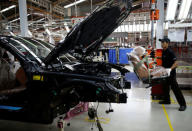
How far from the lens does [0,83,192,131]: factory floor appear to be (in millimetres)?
2612

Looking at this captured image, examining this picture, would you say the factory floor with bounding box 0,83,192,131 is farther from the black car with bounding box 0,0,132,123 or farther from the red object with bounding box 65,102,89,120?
the black car with bounding box 0,0,132,123

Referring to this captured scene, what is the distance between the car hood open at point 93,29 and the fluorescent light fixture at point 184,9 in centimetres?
295

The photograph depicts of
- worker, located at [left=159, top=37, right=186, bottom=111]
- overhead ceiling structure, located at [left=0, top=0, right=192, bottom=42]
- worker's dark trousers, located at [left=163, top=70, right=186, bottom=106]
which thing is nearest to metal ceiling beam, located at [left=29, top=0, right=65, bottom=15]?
overhead ceiling structure, located at [left=0, top=0, right=192, bottom=42]

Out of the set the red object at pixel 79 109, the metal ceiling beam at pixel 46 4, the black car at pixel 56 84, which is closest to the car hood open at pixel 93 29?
the black car at pixel 56 84

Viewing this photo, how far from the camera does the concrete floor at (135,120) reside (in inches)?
103

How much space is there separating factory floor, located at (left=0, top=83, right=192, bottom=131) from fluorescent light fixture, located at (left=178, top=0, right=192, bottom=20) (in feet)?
8.47

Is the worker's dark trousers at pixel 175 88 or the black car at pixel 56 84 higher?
the black car at pixel 56 84

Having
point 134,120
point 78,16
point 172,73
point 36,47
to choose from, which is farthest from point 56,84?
point 78,16

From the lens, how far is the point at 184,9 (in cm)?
445

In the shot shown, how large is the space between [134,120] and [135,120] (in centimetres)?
2

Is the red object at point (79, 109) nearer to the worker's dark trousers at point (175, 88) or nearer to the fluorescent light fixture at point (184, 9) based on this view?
the worker's dark trousers at point (175, 88)

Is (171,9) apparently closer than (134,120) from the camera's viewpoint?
No

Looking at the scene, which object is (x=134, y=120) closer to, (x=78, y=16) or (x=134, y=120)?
(x=134, y=120)

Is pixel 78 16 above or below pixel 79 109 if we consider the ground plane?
above
